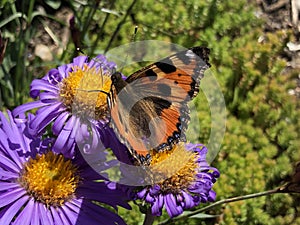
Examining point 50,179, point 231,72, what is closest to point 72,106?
point 50,179

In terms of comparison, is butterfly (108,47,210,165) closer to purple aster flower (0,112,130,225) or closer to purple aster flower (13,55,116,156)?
purple aster flower (13,55,116,156)

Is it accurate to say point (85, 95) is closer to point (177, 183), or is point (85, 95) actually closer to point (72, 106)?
point (72, 106)

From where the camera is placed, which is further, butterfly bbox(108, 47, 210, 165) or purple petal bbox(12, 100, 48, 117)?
purple petal bbox(12, 100, 48, 117)

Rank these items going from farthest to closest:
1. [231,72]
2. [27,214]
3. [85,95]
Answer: [231,72], [85,95], [27,214]

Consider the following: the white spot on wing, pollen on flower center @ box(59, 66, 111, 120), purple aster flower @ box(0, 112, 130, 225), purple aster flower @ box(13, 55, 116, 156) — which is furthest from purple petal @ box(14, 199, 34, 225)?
the white spot on wing

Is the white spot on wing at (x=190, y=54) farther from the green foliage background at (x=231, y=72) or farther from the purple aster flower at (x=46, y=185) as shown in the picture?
the green foliage background at (x=231, y=72)

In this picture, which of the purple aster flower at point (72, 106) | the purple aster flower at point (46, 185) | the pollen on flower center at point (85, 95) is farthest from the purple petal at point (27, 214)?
the pollen on flower center at point (85, 95)

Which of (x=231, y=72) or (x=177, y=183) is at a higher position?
(x=177, y=183)

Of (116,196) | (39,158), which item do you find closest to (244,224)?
(116,196)
